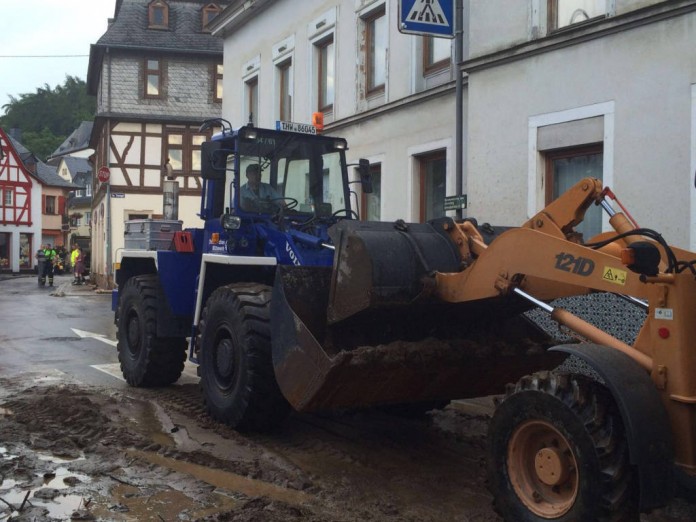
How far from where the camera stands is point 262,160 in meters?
7.93

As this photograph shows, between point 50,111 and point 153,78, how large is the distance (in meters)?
62.3

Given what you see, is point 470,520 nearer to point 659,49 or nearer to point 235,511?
point 235,511

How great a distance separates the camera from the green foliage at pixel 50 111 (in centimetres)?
9375

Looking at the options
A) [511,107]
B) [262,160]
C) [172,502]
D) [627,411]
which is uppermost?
[511,107]

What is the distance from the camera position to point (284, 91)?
19.1m

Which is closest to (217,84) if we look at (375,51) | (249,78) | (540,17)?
(249,78)

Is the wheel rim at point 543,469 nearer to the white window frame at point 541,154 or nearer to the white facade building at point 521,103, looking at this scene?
the white facade building at point 521,103

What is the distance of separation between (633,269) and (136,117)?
35.1 meters

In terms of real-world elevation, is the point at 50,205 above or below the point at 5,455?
above

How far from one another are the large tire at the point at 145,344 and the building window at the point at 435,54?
6.14 m

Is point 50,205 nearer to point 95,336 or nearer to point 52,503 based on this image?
point 95,336

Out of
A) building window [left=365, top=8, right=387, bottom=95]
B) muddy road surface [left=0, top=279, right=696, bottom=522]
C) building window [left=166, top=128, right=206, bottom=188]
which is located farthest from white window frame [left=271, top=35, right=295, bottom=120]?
building window [left=166, top=128, right=206, bottom=188]

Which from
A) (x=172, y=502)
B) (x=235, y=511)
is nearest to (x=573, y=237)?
(x=235, y=511)

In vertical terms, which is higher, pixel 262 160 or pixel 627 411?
pixel 262 160
